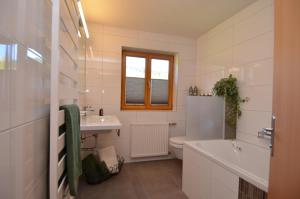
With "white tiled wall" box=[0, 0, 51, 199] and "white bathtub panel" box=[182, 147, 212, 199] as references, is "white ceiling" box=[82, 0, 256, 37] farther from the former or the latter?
"white bathtub panel" box=[182, 147, 212, 199]

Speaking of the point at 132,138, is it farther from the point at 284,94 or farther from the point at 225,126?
the point at 284,94

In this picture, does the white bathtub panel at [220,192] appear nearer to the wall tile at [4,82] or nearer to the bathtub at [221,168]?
the bathtub at [221,168]

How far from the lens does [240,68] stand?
2.26m

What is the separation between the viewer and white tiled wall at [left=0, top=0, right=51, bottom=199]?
1.71 feet

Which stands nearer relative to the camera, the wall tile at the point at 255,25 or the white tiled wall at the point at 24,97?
the white tiled wall at the point at 24,97

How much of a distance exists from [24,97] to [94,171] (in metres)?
1.91

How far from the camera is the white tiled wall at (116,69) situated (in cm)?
277

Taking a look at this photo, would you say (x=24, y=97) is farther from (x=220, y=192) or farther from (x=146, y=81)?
(x=146, y=81)

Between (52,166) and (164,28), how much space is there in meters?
2.67

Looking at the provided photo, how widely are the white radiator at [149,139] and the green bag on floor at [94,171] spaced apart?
0.68 meters

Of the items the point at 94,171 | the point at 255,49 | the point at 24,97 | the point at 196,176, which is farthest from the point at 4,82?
the point at 255,49

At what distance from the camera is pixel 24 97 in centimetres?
66

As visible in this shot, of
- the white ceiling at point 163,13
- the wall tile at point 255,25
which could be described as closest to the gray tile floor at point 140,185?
the wall tile at point 255,25

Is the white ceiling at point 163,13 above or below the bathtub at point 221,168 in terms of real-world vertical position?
above
